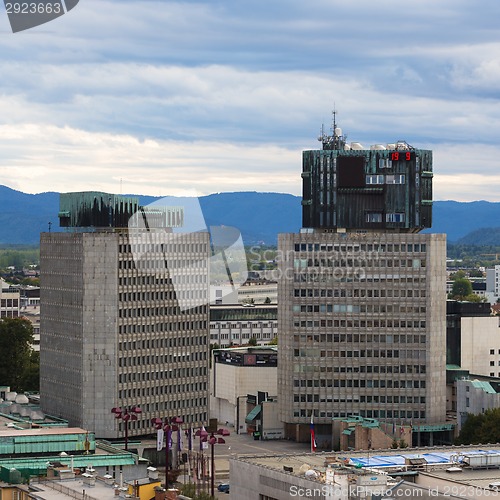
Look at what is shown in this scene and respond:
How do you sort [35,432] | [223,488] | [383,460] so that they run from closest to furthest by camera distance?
[383,460], [35,432], [223,488]

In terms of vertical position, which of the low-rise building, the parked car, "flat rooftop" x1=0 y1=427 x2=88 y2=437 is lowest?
the parked car

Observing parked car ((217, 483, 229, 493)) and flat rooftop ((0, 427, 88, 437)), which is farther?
parked car ((217, 483, 229, 493))

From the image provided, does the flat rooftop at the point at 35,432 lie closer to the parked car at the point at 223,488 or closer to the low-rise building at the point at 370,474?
the parked car at the point at 223,488

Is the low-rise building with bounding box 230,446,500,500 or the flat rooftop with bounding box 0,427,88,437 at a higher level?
the low-rise building with bounding box 230,446,500,500

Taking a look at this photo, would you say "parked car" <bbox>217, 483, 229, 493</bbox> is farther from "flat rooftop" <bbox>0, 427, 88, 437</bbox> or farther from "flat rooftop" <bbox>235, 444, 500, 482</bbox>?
"flat rooftop" <bbox>235, 444, 500, 482</bbox>

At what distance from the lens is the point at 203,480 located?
179500 millimetres

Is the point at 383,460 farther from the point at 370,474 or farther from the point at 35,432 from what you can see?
the point at 35,432

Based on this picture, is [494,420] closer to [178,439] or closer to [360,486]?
[178,439]

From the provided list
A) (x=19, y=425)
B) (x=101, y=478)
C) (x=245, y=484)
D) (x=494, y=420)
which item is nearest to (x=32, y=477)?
(x=101, y=478)

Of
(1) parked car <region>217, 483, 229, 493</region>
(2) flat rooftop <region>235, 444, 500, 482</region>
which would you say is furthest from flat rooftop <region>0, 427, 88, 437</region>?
(2) flat rooftop <region>235, 444, 500, 482</region>

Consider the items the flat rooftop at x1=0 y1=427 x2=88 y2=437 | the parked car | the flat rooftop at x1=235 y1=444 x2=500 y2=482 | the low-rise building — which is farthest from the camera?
the parked car

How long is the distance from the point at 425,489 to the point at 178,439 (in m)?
87.4

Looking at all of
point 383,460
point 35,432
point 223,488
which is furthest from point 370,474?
point 35,432

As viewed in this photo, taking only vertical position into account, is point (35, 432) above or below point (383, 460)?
below
